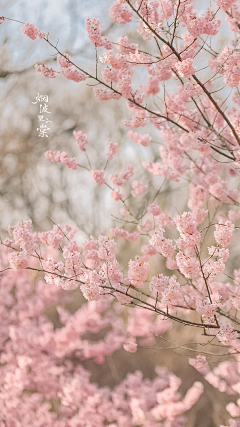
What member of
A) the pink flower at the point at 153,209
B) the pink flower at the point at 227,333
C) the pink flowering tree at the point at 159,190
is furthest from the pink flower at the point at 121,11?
the pink flower at the point at 227,333

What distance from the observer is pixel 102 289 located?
80.3 inches

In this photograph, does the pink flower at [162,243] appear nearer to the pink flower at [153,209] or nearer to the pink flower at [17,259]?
the pink flower at [17,259]

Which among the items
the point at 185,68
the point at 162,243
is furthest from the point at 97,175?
the point at 185,68

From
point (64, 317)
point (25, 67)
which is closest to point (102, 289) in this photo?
point (64, 317)

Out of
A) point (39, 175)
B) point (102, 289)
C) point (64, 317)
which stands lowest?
point (102, 289)

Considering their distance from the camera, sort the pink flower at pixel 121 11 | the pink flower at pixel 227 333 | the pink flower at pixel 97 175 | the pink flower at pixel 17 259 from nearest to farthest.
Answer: the pink flower at pixel 227 333
the pink flower at pixel 17 259
the pink flower at pixel 121 11
the pink flower at pixel 97 175

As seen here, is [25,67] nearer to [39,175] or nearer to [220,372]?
[39,175]

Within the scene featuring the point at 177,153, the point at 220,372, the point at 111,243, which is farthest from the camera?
the point at 220,372

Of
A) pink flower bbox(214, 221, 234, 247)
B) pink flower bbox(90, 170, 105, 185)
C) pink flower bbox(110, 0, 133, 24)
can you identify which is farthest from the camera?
pink flower bbox(90, 170, 105, 185)

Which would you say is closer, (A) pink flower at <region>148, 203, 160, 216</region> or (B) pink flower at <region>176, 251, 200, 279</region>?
(B) pink flower at <region>176, 251, 200, 279</region>

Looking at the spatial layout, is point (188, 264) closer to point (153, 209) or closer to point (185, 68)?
point (185, 68)

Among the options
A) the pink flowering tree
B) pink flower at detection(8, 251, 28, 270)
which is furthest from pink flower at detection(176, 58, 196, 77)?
pink flower at detection(8, 251, 28, 270)

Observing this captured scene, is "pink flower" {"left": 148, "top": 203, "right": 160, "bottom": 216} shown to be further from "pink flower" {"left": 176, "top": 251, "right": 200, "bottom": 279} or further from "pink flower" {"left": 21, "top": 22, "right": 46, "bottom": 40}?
"pink flower" {"left": 21, "top": 22, "right": 46, "bottom": 40}

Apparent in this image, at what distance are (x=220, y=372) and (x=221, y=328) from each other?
2650 mm
